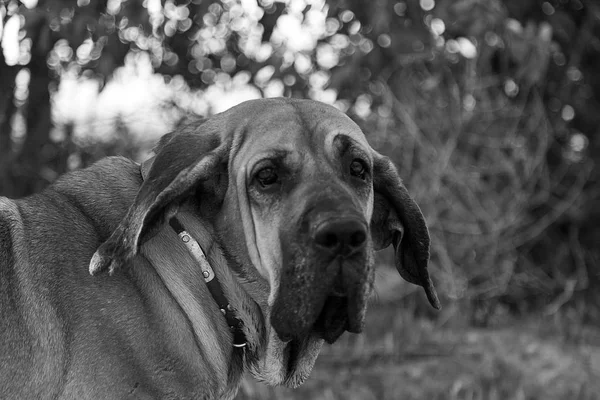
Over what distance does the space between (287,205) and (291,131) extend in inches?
13.3

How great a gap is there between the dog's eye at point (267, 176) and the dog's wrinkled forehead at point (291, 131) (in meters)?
0.06

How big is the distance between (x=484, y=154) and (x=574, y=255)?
169 centimetres

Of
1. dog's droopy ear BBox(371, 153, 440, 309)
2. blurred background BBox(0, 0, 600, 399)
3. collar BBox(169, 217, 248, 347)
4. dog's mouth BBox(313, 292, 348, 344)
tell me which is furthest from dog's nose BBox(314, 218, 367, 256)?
blurred background BBox(0, 0, 600, 399)

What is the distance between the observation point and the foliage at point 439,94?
207 inches

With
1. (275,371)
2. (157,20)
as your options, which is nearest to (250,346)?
(275,371)

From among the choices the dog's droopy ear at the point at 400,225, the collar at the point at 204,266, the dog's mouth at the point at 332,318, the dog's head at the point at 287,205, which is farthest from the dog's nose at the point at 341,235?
the dog's droopy ear at the point at 400,225

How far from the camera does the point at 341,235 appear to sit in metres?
2.79

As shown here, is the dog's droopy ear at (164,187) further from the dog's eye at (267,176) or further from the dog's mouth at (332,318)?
the dog's mouth at (332,318)

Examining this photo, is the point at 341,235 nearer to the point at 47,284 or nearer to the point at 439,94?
the point at 47,284

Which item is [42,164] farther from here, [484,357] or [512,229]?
[512,229]

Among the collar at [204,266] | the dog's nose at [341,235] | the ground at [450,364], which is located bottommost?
the ground at [450,364]

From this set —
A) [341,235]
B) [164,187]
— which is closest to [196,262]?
[164,187]

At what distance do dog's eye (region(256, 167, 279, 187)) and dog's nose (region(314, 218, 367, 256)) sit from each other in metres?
0.39

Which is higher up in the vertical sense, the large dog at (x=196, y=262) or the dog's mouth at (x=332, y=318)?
the large dog at (x=196, y=262)
